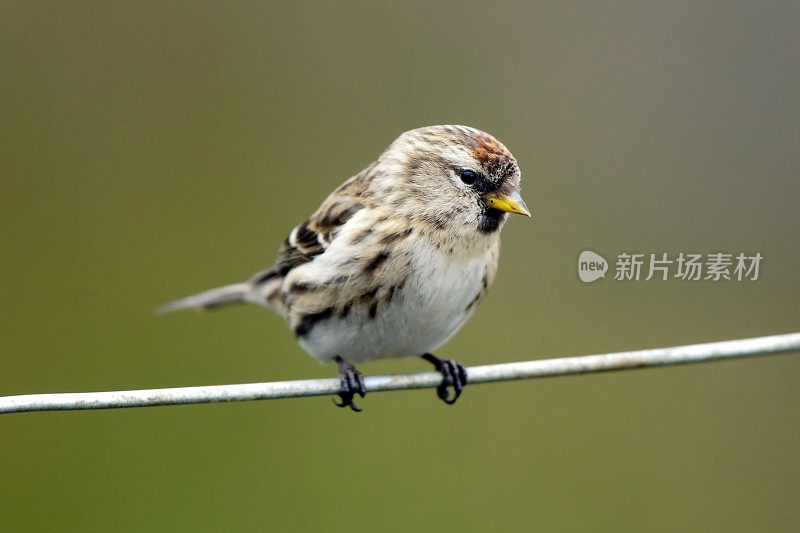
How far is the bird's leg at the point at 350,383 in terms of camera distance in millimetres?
2474

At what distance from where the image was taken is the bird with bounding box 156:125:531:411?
241 centimetres

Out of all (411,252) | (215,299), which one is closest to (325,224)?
(411,252)

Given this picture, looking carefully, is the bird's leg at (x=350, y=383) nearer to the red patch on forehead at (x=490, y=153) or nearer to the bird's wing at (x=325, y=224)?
the bird's wing at (x=325, y=224)

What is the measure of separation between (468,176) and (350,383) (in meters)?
0.56

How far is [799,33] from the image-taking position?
458 cm

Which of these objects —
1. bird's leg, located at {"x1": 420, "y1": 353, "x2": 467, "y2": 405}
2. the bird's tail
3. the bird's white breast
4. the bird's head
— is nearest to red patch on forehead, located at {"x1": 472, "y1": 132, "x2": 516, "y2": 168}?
the bird's head

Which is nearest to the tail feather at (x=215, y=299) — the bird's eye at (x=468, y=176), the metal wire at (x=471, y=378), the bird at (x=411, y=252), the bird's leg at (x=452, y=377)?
the bird at (x=411, y=252)

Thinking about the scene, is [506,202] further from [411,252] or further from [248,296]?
[248,296]

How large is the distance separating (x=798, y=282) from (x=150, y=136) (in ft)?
8.50

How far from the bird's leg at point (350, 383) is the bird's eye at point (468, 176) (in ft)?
1.73

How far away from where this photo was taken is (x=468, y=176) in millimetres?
2432

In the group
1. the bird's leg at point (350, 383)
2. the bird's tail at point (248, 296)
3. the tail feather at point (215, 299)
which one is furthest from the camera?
the tail feather at point (215, 299)

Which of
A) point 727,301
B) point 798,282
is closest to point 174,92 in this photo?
point 727,301

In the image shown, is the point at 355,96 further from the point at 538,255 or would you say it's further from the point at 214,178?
the point at 538,255
